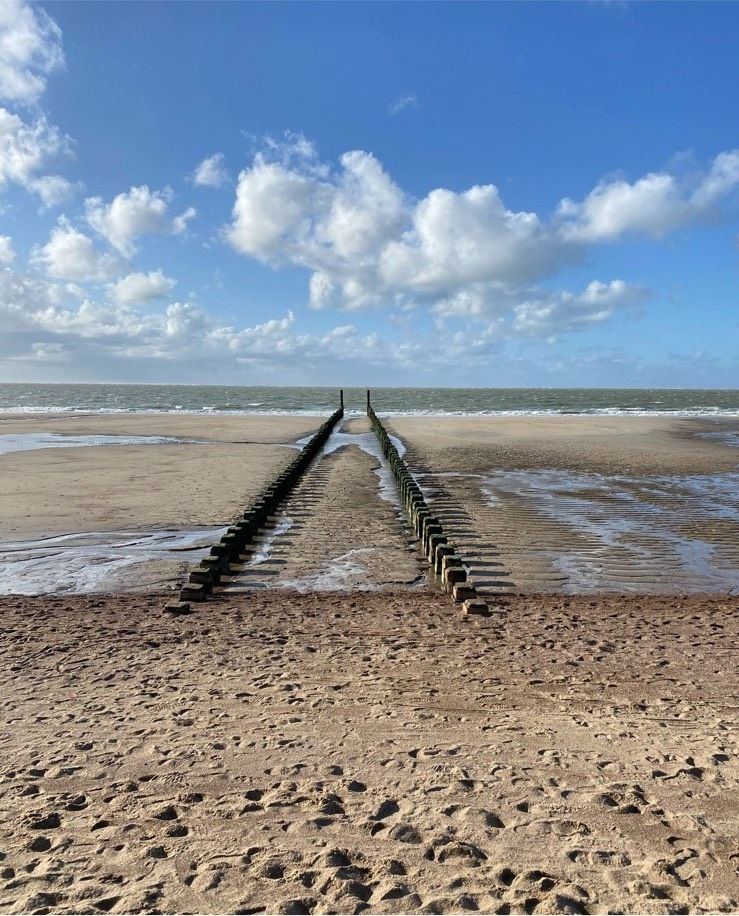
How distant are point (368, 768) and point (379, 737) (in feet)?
1.30

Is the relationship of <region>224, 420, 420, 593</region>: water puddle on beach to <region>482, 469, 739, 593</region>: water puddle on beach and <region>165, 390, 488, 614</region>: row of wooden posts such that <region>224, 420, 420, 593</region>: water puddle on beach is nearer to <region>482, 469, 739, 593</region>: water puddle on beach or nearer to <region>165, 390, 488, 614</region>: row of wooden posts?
<region>165, 390, 488, 614</region>: row of wooden posts

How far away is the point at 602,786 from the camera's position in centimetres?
402

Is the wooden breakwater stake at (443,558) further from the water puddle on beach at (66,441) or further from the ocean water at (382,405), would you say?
the ocean water at (382,405)

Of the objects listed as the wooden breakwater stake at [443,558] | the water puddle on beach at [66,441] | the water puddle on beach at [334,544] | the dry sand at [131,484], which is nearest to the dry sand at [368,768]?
the wooden breakwater stake at [443,558]

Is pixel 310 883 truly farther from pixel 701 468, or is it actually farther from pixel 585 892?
pixel 701 468

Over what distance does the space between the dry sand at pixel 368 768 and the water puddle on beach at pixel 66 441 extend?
2177 centimetres

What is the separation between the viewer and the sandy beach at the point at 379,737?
323 centimetres

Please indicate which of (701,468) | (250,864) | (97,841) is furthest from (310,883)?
(701,468)

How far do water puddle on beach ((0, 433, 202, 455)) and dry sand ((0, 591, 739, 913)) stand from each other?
71.4 ft

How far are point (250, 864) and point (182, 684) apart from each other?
8.00ft

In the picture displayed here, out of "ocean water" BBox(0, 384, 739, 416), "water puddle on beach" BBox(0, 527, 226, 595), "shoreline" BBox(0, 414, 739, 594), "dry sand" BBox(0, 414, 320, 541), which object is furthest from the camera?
"ocean water" BBox(0, 384, 739, 416)

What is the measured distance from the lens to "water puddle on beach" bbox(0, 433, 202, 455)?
2638 cm

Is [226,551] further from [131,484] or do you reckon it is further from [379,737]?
[131,484]

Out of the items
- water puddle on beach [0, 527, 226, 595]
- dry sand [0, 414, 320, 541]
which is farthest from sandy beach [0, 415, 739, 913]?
dry sand [0, 414, 320, 541]
